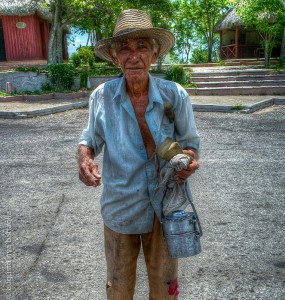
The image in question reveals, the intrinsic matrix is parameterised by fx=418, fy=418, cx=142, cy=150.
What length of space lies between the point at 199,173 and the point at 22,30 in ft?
62.0

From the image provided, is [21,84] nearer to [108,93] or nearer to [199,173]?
[199,173]

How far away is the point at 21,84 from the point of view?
53.3ft

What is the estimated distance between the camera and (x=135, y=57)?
1942 millimetres

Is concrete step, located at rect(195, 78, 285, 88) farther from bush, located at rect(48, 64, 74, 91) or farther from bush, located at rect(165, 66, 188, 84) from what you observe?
bush, located at rect(48, 64, 74, 91)

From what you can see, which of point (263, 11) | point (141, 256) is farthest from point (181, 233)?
point (263, 11)

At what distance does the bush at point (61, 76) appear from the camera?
Result: 15.5 metres

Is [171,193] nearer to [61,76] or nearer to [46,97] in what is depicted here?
[46,97]

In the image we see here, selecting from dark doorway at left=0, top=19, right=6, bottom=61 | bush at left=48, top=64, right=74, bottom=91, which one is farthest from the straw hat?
dark doorway at left=0, top=19, right=6, bottom=61

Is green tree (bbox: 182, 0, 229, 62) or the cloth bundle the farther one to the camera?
green tree (bbox: 182, 0, 229, 62)

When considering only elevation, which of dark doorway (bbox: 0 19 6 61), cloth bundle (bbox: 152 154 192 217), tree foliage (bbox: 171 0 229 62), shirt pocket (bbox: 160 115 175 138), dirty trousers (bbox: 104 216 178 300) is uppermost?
tree foliage (bbox: 171 0 229 62)

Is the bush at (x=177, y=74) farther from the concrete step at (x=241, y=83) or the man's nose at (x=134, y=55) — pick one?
the man's nose at (x=134, y=55)

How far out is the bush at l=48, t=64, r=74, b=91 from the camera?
50.9 feet

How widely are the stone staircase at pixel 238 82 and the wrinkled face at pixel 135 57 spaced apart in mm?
12726

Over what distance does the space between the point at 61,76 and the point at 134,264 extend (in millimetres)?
14211
